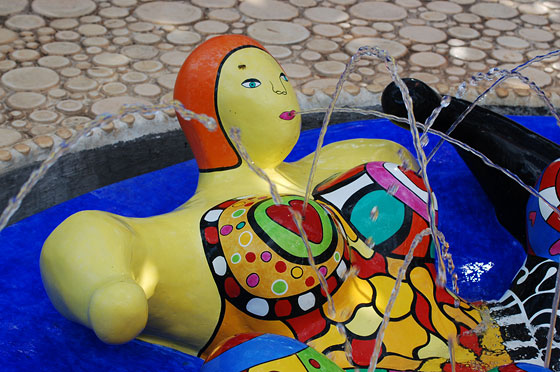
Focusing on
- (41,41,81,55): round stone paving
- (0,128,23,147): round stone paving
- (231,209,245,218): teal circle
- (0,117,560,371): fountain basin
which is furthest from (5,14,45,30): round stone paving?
(231,209,245,218): teal circle

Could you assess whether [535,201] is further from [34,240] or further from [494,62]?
[494,62]

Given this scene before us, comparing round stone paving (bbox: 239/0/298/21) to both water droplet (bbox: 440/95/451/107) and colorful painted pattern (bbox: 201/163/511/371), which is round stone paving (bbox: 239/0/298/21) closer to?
water droplet (bbox: 440/95/451/107)

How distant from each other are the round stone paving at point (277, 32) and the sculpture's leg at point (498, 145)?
53.1 inches

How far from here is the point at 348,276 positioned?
128 cm

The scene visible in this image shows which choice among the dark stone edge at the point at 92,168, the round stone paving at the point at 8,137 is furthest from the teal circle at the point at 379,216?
the round stone paving at the point at 8,137

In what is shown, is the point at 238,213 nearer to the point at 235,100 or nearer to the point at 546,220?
the point at 235,100

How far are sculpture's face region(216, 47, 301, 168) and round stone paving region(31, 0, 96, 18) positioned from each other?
6.06 ft

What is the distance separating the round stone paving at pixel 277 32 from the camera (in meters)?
2.98

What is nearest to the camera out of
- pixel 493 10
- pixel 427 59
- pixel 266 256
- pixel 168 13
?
pixel 266 256

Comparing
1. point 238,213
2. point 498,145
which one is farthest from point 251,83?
point 498,145

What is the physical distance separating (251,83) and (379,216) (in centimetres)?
38

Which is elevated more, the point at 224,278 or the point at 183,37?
the point at 224,278

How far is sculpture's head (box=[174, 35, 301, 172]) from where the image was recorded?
1.44m

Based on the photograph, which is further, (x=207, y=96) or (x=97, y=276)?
(x=207, y=96)
